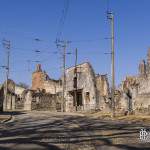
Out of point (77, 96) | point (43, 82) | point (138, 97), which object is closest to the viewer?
point (138, 97)

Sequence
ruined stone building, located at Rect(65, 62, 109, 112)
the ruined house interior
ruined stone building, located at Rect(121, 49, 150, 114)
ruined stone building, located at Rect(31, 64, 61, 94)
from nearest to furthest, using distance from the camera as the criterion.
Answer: ruined stone building, located at Rect(121, 49, 150, 114) < the ruined house interior < ruined stone building, located at Rect(65, 62, 109, 112) < ruined stone building, located at Rect(31, 64, 61, 94)

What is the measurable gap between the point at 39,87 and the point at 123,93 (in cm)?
4148

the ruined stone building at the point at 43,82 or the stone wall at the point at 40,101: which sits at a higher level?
the ruined stone building at the point at 43,82

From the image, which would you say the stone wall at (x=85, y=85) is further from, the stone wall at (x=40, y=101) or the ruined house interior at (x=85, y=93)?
the stone wall at (x=40, y=101)

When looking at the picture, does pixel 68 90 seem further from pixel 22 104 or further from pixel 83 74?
pixel 22 104

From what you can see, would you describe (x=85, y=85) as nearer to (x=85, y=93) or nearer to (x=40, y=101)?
(x=85, y=93)

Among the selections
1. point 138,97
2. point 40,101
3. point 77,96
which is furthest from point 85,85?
point 40,101

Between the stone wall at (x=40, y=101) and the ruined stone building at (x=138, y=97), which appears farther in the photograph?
the stone wall at (x=40, y=101)

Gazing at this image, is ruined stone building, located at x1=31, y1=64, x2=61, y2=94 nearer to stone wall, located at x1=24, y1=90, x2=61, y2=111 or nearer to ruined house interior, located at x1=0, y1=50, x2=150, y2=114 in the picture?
ruined house interior, located at x1=0, y1=50, x2=150, y2=114

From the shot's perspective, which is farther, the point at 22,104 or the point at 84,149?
the point at 22,104

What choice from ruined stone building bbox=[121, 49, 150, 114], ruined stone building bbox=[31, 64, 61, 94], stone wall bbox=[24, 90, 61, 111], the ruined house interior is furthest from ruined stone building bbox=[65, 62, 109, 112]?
ruined stone building bbox=[31, 64, 61, 94]

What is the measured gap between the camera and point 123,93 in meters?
50.1

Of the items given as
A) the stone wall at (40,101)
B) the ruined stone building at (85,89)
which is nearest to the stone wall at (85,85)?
the ruined stone building at (85,89)

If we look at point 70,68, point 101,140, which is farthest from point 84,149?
point 70,68
